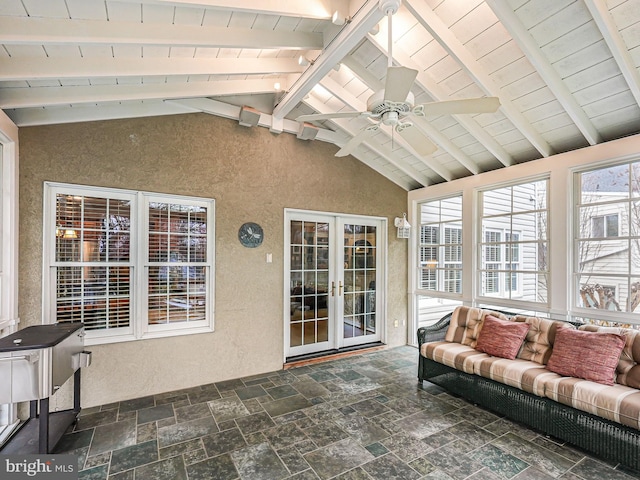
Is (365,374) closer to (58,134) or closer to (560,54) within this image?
(560,54)

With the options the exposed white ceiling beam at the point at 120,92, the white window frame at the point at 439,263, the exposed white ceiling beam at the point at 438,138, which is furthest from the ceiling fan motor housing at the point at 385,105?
the white window frame at the point at 439,263

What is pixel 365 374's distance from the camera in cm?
429

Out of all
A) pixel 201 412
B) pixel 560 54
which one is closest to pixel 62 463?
pixel 201 412

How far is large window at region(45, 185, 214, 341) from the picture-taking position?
331 cm

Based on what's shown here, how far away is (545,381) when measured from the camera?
2811 mm

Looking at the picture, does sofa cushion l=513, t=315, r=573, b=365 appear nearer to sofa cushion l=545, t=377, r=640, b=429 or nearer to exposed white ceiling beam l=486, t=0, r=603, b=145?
sofa cushion l=545, t=377, r=640, b=429

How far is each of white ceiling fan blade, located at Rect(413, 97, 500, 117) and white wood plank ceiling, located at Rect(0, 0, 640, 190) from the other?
409 millimetres

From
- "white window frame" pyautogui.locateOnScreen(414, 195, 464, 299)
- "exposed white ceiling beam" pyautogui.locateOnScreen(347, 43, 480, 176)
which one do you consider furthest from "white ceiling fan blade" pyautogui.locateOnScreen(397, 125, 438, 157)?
"white window frame" pyautogui.locateOnScreen(414, 195, 464, 299)

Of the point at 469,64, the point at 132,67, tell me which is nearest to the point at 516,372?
the point at 469,64

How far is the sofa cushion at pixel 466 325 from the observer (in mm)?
3865

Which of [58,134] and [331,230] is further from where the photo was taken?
[331,230]

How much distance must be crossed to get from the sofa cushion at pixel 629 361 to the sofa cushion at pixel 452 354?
105cm

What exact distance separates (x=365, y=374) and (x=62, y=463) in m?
3.11

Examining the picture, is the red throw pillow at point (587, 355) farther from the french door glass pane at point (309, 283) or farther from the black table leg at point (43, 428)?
the black table leg at point (43, 428)
